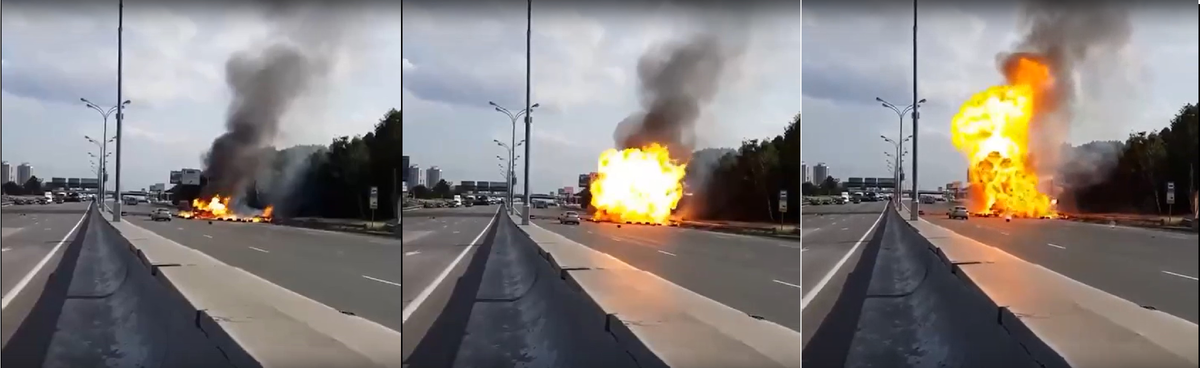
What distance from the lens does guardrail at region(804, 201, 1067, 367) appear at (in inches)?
169

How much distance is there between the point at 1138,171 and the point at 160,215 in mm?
5703

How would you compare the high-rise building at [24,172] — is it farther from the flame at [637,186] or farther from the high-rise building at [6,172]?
the flame at [637,186]

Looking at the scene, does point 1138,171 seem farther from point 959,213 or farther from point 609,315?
point 609,315

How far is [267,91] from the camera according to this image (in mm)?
4391

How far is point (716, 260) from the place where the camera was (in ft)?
14.4

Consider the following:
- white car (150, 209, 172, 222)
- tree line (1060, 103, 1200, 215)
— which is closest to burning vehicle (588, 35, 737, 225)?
tree line (1060, 103, 1200, 215)

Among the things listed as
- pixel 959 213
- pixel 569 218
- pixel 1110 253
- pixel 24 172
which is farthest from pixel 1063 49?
pixel 24 172

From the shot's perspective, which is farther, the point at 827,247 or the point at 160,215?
the point at 160,215

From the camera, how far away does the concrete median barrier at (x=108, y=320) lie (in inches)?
171

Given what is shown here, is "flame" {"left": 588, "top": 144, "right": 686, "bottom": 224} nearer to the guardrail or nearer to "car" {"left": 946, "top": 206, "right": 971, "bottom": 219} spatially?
the guardrail

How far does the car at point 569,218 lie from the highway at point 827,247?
1316 millimetres

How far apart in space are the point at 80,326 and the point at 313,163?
168 cm

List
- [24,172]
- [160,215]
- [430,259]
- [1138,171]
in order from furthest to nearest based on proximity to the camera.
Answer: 1. [160,215]
2. [430,259]
3. [24,172]
4. [1138,171]

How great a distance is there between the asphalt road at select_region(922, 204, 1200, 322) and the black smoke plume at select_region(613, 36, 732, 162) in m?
1.48
